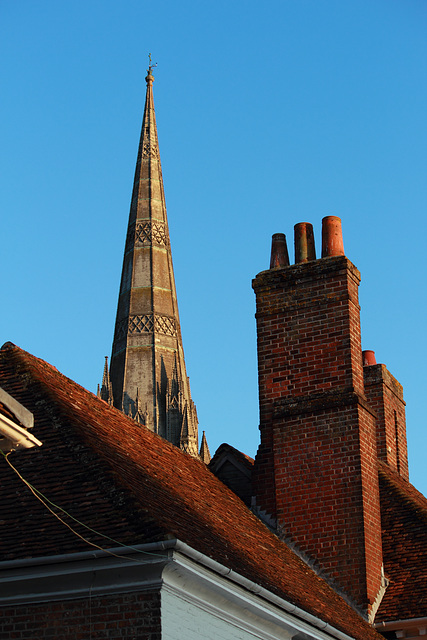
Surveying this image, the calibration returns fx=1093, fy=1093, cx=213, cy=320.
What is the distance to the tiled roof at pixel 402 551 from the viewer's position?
1378 cm

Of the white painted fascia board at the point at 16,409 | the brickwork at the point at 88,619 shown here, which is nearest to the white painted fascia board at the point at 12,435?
the white painted fascia board at the point at 16,409

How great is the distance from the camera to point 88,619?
921cm

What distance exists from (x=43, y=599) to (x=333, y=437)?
237 inches

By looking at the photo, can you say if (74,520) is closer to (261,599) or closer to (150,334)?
(261,599)

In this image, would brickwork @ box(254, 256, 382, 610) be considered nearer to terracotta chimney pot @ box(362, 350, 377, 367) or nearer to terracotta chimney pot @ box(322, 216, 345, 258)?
terracotta chimney pot @ box(322, 216, 345, 258)

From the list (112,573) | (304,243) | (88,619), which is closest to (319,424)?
(304,243)

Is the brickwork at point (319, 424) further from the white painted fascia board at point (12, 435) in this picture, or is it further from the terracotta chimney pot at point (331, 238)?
the white painted fascia board at point (12, 435)

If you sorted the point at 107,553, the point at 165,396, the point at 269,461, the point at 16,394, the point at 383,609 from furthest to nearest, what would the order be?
1. the point at 165,396
2. the point at 269,461
3. the point at 383,609
4. the point at 16,394
5. the point at 107,553

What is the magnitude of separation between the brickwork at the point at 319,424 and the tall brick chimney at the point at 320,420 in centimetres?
1

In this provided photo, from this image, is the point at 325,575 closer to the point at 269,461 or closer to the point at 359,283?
the point at 269,461

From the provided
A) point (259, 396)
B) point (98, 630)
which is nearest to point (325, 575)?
point (259, 396)

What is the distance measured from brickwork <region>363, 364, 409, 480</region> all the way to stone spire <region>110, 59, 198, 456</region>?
40.1 m

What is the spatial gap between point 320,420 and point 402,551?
2.11 m

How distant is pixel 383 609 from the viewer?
1389 centimetres
